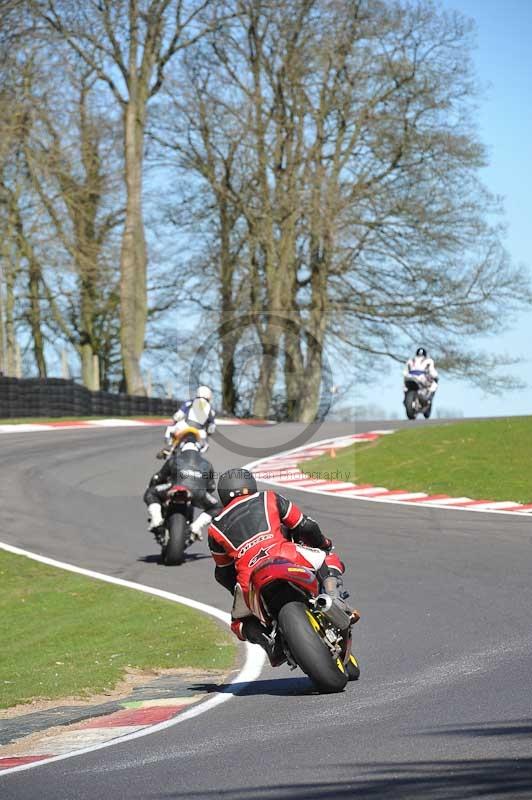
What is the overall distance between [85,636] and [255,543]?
392 centimetres

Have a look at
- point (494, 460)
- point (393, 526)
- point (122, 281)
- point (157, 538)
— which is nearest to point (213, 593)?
point (157, 538)

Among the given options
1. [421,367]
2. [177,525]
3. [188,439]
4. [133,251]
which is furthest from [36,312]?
[177,525]

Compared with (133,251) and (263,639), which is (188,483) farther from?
(133,251)

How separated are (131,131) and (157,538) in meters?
29.7

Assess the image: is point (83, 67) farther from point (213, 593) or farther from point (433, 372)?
A: point (213, 593)

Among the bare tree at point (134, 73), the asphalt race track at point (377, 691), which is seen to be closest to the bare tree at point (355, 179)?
the bare tree at point (134, 73)

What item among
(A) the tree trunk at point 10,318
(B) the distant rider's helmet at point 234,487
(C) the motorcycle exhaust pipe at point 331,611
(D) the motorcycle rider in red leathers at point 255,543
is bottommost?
(C) the motorcycle exhaust pipe at point 331,611

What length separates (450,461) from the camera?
2084 centimetres

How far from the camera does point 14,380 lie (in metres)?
31.4

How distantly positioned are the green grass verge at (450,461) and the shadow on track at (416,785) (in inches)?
500

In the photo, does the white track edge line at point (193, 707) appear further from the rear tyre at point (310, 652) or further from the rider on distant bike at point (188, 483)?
the rider on distant bike at point (188, 483)

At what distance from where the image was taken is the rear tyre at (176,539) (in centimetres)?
1440

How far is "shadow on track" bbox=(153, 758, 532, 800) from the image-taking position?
4.71 metres

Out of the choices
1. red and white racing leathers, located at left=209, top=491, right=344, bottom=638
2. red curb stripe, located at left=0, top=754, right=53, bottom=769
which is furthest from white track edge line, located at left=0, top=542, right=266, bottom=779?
red and white racing leathers, located at left=209, top=491, right=344, bottom=638
